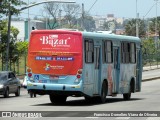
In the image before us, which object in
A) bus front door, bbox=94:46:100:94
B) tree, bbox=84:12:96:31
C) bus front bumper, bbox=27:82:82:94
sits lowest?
bus front bumper, bbox=27:82:82:94

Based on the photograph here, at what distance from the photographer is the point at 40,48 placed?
2547 cm

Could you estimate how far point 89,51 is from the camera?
1009 inches

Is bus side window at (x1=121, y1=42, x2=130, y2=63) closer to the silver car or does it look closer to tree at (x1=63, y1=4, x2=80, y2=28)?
the silver car

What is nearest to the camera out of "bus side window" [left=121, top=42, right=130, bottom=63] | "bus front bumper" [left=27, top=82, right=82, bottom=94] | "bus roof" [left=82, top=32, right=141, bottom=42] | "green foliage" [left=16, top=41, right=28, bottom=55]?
"bus front bumper" [left=27, top=82, right=82, bottom=94]

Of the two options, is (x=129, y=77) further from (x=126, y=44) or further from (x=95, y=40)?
(x=95, y=40)

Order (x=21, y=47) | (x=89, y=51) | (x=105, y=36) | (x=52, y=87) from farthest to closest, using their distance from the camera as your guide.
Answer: (x=21, y=47) < (x=105, y=36) < (x=89, y=51) < (x=52, y=87)

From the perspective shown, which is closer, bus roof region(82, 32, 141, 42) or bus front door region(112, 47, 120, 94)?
bus roof region(82, 32, 141, 42)

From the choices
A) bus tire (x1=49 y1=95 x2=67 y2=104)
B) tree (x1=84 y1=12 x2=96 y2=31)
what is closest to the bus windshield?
bus tire (x1=49 y1=95 x2=67 y2=104)

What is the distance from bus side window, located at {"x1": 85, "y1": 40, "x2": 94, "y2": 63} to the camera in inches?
999

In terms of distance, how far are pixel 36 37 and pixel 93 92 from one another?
3.10 metres

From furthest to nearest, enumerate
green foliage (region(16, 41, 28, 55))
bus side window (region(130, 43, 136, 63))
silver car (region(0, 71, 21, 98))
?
green foliage (region(16, 41, 28, 55)) < silver car (region(0, 71, 21, 98)) < bus side window (region(130, 43, 136, 63))

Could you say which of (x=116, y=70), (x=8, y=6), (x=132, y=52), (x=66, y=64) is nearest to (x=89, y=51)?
(x=66, y=64)

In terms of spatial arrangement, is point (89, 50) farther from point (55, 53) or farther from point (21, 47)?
point (21, 47)

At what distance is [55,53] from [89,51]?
1393 millimetres
